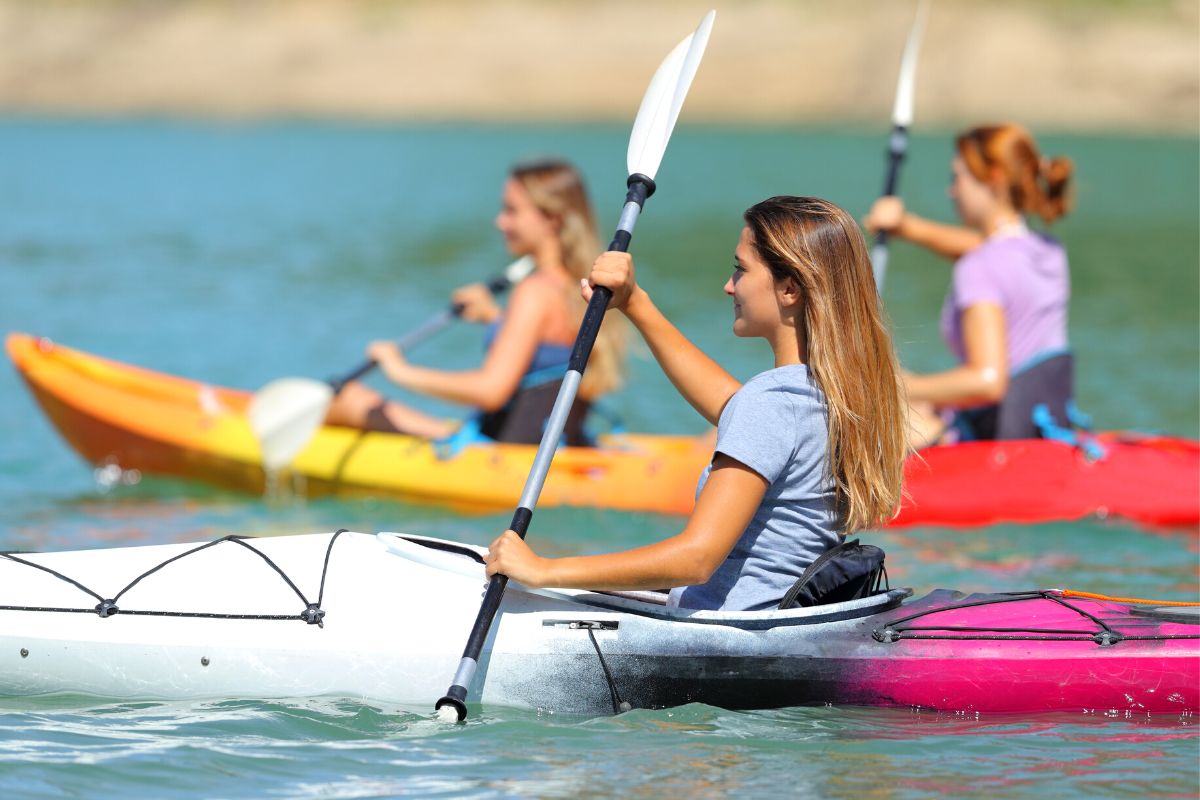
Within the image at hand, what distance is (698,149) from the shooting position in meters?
34.9

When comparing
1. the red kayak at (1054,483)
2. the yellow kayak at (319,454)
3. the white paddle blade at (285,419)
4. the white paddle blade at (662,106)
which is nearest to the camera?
the white paddle blade at (662,106)

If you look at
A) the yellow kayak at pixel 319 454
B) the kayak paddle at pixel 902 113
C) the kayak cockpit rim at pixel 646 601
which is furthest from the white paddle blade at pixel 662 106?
the kayak paddle at pixel 902 113

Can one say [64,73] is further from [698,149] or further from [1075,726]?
[1075,726]

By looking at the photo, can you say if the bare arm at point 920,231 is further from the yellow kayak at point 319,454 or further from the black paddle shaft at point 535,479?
the black paddle shaft at point 535,479

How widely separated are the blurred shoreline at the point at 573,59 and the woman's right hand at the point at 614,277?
40.0 meters

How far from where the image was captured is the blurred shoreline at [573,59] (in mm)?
44688

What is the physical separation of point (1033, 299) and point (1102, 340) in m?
6.00

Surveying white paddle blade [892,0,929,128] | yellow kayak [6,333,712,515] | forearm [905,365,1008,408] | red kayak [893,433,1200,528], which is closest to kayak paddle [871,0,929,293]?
white paddle blade [892,0,929,128]

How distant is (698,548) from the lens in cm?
346

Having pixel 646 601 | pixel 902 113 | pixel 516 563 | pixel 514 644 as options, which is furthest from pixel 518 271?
pixel 516 563

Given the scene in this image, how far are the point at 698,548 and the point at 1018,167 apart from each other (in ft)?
11.0

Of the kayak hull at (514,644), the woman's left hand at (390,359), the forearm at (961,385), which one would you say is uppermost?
the woman's left hand at (390,359)

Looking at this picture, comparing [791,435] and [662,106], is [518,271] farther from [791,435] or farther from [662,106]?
[791,435]

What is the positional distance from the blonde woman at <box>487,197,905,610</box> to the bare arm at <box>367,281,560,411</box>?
2602 millimetres
